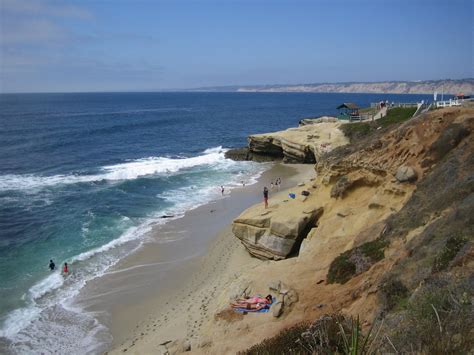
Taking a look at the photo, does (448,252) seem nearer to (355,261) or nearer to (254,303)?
(355,261)

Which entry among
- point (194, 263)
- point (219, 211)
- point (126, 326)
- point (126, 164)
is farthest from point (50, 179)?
point (126, 326)

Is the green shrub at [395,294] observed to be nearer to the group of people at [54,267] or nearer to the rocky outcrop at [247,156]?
the group of people at [54,267]

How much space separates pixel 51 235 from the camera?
27172 millimetres

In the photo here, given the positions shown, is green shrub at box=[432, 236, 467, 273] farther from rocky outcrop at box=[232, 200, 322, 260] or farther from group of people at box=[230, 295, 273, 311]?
rocky outcrop at box=[232, 200, 322, 260]

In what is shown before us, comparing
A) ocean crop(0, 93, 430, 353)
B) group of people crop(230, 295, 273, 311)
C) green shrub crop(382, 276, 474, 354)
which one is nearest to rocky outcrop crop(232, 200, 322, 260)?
group of people crop(230, 295, 273, 311)

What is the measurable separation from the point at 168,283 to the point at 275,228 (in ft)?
18.7

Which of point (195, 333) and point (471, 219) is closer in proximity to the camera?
point (471, 219)

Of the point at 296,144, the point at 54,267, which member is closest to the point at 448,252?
the point at 54,267

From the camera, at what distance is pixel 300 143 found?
153 feet

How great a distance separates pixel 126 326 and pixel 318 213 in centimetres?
943

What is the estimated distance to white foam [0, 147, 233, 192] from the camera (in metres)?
40.0

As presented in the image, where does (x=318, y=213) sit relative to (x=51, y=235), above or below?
above

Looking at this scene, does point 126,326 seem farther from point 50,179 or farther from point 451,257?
point 50,179

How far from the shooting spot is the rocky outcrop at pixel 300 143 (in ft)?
141
